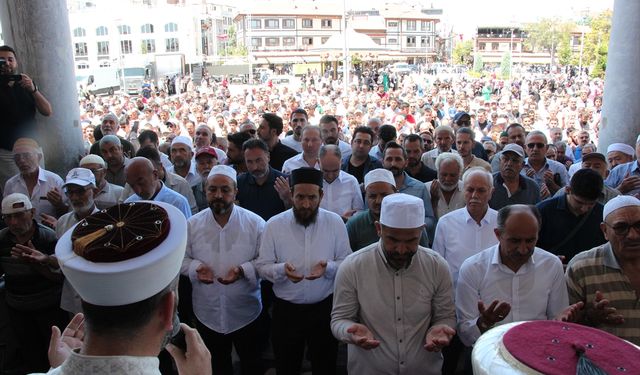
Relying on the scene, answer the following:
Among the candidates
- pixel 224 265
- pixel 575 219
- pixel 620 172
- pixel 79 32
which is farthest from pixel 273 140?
pixel 79 32

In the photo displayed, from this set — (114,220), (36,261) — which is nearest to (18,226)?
(36,261)

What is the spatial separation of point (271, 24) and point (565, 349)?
78.0 metres

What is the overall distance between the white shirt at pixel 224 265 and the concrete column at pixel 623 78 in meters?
5.30

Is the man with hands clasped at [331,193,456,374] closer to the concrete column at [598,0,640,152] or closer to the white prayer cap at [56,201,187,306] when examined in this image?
the white prayer cap at [56,201,187,306]

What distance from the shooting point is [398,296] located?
3.09m

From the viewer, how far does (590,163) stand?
5688 mm

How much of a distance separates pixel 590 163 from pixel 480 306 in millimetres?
3617

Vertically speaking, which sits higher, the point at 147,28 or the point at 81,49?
the point at 147,28

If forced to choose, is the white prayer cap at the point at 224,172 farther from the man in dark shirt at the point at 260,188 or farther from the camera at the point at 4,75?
the camera at the point at 4,75

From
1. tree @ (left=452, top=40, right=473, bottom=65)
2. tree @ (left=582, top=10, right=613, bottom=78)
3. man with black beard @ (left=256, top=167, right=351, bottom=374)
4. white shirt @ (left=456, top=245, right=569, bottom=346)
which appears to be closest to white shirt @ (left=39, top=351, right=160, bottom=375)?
white shirt @ (left=456, top=245, right=569, bottom=346)

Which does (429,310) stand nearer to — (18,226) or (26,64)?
(18,226)

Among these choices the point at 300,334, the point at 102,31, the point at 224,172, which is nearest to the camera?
the point at 300,334

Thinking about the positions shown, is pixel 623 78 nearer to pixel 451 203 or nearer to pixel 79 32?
pixel 451 203

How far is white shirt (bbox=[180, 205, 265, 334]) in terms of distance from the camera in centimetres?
404
